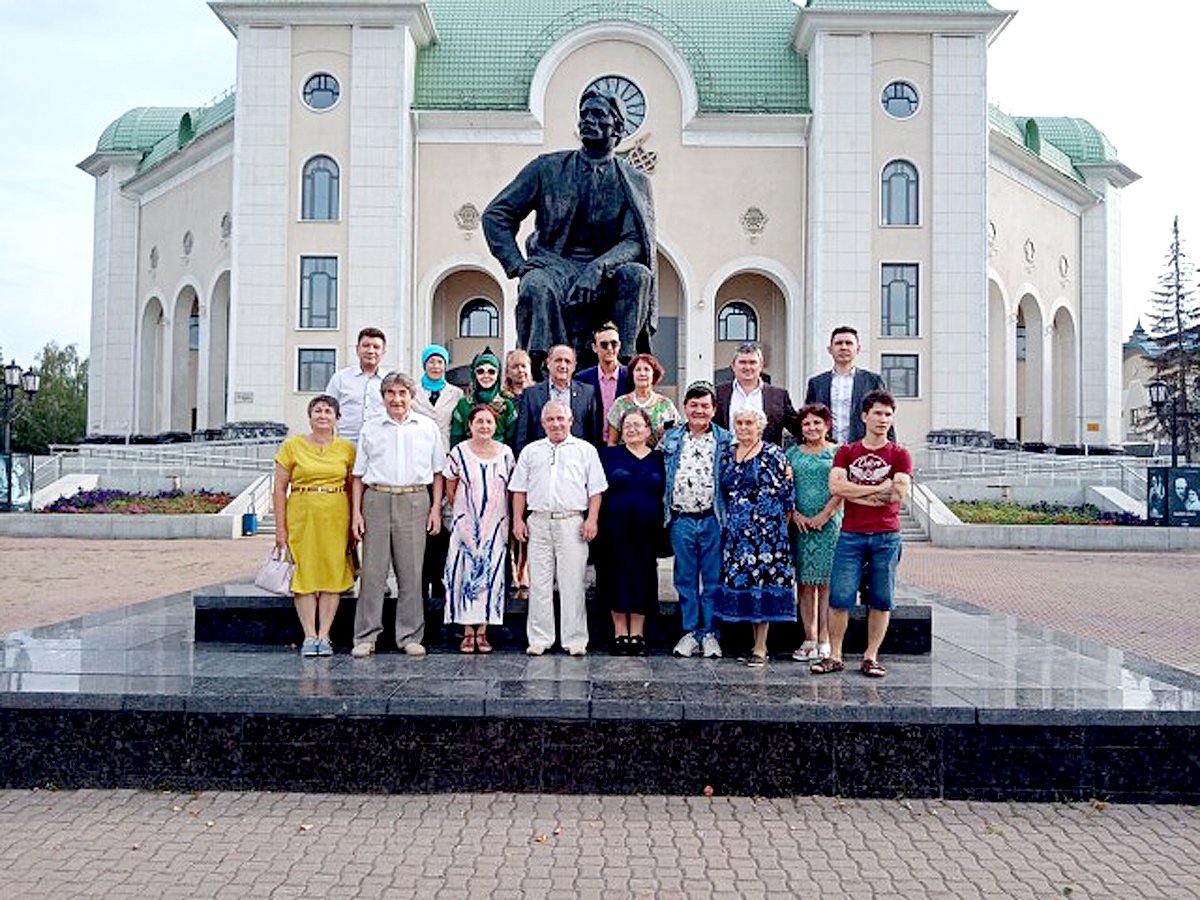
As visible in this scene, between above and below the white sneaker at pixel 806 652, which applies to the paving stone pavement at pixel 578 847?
below

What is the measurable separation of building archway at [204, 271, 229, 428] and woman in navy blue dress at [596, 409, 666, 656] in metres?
33.8

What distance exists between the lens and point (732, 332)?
1410 inches

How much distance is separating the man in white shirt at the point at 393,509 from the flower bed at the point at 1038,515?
705 inches

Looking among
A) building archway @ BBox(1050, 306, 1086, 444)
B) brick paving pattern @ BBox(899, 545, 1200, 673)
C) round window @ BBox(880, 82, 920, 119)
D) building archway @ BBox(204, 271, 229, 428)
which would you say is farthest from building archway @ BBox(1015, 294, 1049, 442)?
building archway @ BBox(204, 271, 229, 428)

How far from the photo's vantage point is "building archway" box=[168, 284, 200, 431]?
39812 mm

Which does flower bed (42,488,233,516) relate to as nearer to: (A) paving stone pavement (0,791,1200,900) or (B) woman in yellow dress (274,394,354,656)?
Result: (B) woman in yellow dress (274,394,354,656)

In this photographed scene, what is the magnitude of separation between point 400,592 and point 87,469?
24168 mm

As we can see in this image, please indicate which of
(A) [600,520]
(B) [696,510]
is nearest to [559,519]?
(A) [600,520]

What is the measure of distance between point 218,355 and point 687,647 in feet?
117

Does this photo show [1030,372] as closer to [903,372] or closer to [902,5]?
[903,372]

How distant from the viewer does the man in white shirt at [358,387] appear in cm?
→ 697

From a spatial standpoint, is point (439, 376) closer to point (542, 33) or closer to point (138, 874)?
point (138, 874)

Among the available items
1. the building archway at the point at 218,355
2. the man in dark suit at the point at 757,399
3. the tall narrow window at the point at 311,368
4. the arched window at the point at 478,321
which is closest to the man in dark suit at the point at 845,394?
the man in dark suit at the point at 757,399

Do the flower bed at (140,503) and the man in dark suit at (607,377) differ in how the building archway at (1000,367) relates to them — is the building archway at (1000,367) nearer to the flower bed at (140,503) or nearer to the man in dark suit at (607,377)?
the flower bed at (140,503)
